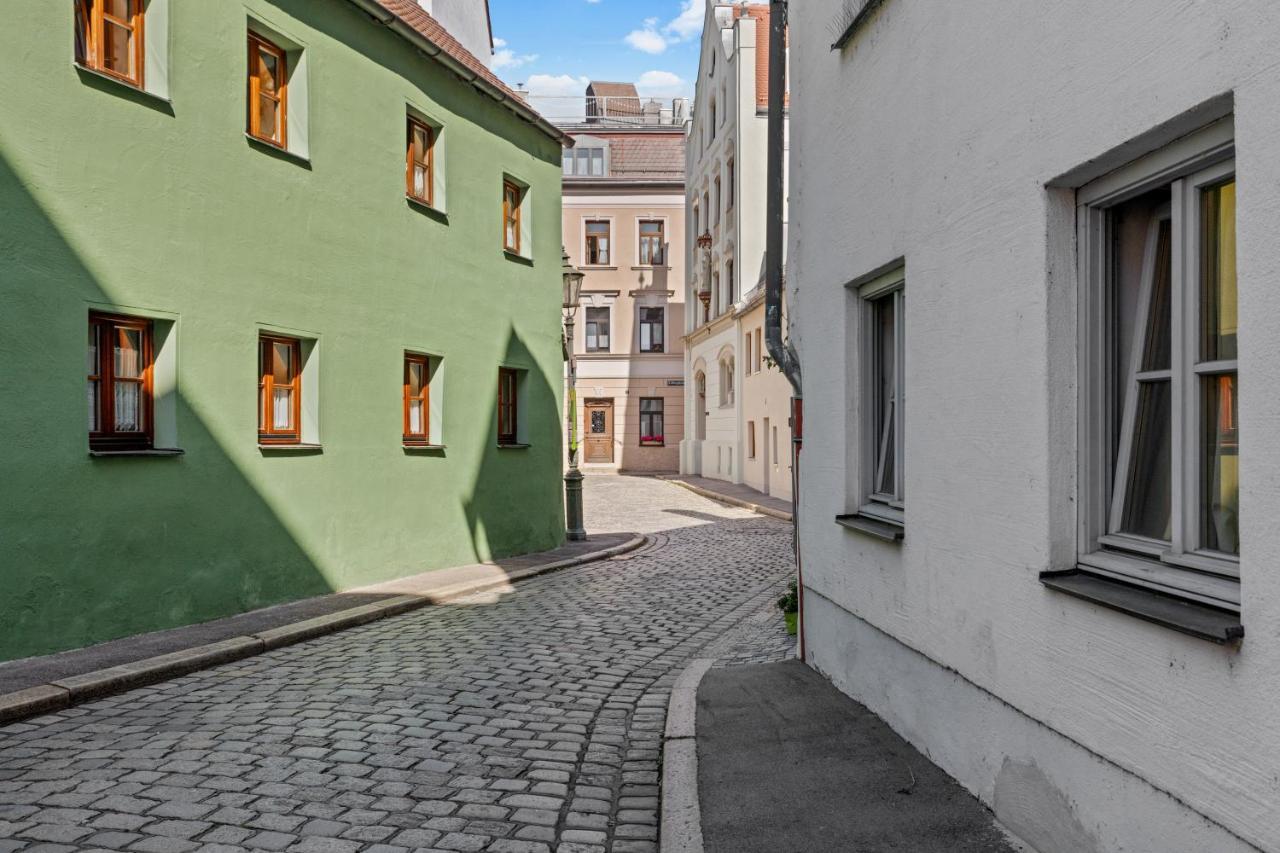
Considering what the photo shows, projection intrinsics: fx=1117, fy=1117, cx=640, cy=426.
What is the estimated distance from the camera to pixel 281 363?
37.7 feet

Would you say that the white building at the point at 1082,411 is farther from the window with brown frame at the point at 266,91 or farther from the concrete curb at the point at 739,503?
the concrete curb at the point at 739,503

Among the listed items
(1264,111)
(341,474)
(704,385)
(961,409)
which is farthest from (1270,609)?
(704,385)

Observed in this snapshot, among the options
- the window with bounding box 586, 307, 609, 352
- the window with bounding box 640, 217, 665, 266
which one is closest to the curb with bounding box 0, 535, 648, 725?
the window with bounding box 586, 307, 609, 352

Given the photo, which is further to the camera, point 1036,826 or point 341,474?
point 341,474

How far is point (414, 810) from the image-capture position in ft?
16.3

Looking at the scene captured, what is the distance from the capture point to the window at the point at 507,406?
53.3ft

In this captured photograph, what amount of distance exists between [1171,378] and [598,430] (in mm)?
44396

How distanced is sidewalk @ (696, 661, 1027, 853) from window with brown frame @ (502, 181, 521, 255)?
10914 mm

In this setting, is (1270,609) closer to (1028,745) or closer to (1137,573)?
(1137,573)

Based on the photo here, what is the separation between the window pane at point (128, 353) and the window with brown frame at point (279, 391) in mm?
1616

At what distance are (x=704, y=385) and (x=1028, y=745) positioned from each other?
1511 inches

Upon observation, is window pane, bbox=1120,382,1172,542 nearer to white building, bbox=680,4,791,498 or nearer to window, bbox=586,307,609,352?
white building, bbox=680,4,791,498

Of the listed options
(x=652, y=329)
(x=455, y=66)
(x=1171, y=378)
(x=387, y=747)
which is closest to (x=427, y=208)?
(x=455, y=66)

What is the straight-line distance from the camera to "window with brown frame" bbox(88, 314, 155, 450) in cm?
894
